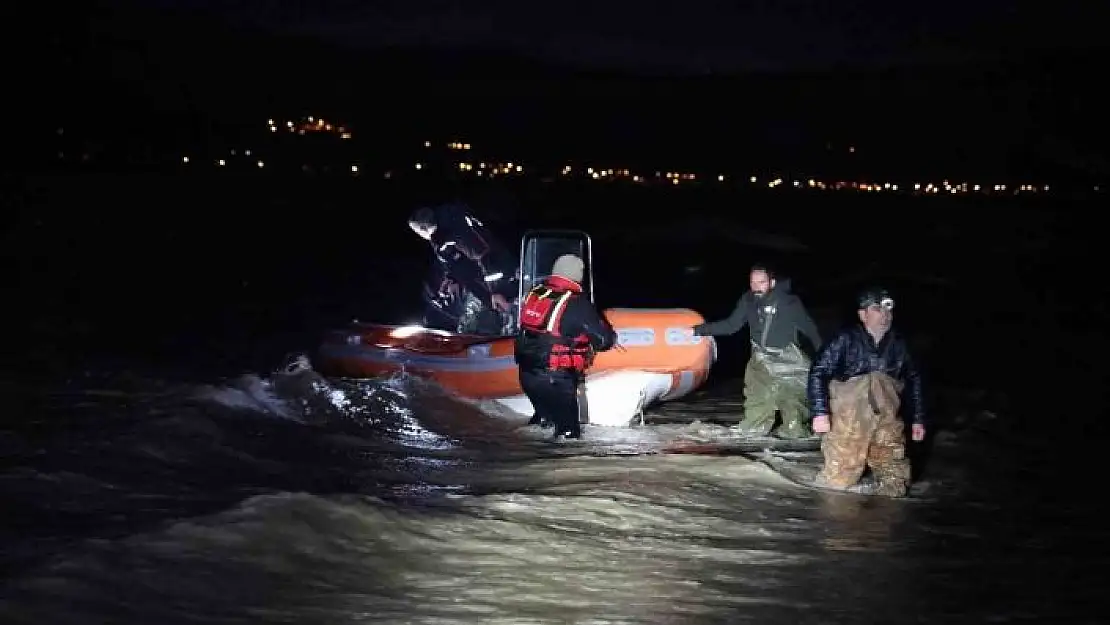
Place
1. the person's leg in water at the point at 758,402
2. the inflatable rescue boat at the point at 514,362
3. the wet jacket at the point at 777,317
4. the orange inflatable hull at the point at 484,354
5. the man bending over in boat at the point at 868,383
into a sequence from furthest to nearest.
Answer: the orange inflatable hull at the point at 484,354 → the inflatable rescue boat at the point at 514,362 → the person's leg in water at the point at 758,402 → the wet jacket at the point at 777,317 → the man bending over in boat at the point at 868,383

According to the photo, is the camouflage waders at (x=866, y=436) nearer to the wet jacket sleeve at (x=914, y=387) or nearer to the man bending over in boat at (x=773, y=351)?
the wet jacket sleeve at (x=914, y=387)

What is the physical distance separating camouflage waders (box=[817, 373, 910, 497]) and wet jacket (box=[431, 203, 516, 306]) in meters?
4.07

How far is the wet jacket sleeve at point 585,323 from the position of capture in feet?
28.4

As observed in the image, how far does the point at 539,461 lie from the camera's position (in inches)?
330

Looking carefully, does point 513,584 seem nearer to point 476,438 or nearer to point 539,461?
point 539,461

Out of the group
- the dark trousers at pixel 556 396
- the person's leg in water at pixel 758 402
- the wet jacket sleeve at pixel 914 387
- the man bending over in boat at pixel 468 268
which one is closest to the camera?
the wet jacket sleeve at pixel 914 387

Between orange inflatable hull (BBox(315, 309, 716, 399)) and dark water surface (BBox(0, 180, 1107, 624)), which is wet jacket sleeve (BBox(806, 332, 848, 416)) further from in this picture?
orange inflatable hull (BBox(315, 309, 716, 399))

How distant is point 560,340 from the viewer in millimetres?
8734

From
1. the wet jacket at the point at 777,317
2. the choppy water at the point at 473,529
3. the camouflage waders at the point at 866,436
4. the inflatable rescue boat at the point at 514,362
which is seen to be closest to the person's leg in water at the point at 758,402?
the wet jacket at the point at 777,317

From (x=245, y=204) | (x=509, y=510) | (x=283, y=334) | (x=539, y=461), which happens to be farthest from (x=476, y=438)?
(x=245, y=204)

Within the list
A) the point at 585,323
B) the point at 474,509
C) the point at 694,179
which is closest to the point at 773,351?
the point at 585,323

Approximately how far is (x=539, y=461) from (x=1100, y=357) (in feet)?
34.8

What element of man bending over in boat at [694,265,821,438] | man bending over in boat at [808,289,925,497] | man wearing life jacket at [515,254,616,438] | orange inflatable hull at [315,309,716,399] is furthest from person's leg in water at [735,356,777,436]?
man bending over in boat at [808,289,925,497]

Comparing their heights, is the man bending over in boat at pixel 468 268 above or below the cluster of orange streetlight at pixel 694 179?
below
